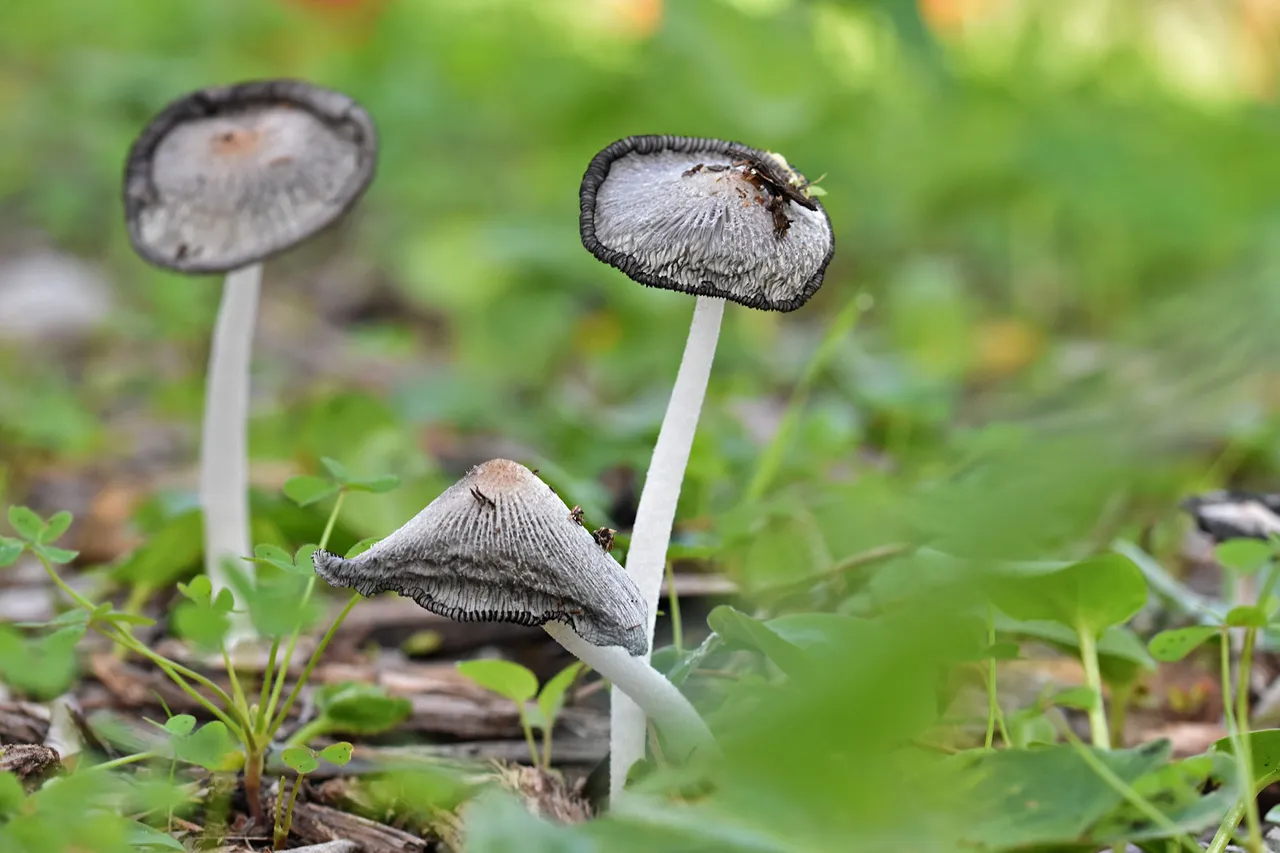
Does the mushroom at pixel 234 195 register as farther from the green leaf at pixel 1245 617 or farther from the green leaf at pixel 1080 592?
the green leaf at pixel 1245 617

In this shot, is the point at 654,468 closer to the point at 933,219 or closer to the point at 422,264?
the point at 422,264

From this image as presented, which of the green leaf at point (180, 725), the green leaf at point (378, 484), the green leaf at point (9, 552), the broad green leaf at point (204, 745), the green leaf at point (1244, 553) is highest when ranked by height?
the green leaf at point (378, 484)

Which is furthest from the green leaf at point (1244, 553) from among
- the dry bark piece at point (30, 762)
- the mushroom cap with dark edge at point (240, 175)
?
the dry bark piece at point (30, 762)

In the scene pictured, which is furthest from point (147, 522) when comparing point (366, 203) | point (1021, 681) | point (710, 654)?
point (366, 203)

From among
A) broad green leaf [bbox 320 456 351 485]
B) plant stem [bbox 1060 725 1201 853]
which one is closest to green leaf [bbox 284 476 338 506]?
broad green leaf [bbox 320 456 351 485]

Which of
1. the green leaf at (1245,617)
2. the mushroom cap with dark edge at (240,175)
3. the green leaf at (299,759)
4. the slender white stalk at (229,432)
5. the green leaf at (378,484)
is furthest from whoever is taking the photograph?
the slender white stalk at (229,432)

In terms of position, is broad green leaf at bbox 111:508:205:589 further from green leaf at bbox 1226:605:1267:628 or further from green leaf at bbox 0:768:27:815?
green leaf at bbox 1226:605:1267:628
